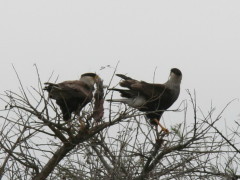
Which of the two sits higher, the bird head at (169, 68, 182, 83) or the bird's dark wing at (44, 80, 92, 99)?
the bird head at (169, 68, 182, 83)

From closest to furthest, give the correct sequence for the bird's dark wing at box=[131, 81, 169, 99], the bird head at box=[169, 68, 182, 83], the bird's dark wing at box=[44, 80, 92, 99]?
the bird's dark wing at box=[44, 80, 92, 99]
the bird's dark wing at box=[131, 81, 169, 99]
the bird head at box=[169, 68, 182, 83]

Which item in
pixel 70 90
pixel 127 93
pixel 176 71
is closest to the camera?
pixel 70 90

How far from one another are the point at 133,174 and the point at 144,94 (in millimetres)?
2258

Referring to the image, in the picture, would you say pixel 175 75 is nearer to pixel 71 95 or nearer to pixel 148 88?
pixel 148 88

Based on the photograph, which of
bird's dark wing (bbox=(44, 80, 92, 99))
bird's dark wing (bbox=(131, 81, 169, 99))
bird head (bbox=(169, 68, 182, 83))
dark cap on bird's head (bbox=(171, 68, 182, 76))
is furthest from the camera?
dark cap on bird's head (bbox=(171, 68, 182, 76))

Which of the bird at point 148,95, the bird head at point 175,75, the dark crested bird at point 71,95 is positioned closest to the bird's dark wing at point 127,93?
the bird at point 148,95

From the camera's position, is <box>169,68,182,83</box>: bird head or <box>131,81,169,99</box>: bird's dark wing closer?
<box>131,81,169,99</box>: bird's dark wing

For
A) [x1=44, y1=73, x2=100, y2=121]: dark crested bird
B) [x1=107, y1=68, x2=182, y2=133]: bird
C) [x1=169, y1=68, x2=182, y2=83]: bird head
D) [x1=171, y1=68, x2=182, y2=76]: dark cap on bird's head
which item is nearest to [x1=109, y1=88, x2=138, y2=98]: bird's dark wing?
[x1=107, y1=68, x2=182, y2=133]: bird

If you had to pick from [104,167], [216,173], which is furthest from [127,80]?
[216,173]

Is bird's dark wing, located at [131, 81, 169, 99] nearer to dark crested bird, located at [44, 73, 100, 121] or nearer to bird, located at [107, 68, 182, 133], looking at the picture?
bird, located at [107, 68, 182, 133]

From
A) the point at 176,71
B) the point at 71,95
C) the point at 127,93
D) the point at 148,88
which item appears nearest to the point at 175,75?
the point at 176,71

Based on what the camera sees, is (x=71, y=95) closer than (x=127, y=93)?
Yes

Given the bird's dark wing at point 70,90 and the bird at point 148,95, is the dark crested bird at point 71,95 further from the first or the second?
the bird at point 148,95

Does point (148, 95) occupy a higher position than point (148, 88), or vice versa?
point (148, 88)
